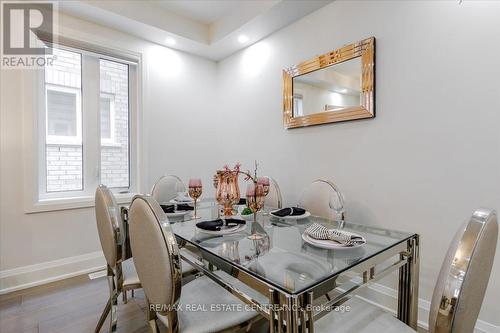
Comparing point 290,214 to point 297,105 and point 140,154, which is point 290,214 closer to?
point 297,105

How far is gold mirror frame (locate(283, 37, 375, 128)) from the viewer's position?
193 centimetres

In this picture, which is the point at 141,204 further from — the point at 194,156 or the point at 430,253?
the point at 194,156

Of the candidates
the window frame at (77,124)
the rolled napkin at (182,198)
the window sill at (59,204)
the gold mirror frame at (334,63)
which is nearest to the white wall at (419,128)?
the gold mirror frame at (334,63)

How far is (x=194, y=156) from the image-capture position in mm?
3338

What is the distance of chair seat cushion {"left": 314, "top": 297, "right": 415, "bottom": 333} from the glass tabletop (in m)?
0.24

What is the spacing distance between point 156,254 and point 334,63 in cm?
197

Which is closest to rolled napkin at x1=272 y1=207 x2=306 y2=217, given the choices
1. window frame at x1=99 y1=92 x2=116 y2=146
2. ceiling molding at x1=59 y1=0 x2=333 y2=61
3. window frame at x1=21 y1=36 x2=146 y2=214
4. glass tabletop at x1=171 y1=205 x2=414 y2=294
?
glass tabletop at x1=171 y1=205 x2=414 y2=294

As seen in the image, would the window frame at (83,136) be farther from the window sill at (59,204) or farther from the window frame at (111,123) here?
the window frame at (111,123)

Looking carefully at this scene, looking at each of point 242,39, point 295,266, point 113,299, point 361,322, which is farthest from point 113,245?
point 242,39

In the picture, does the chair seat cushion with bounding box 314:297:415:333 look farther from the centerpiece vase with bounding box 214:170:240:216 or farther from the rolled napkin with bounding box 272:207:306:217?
the centerpiece vase with bounding box 214:170:240:216

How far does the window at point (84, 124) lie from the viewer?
2.50 meters

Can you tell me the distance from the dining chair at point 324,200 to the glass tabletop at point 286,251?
0.70 ft

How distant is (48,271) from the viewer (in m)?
2.37

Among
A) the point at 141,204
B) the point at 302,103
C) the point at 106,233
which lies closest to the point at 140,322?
the point at 106,233
